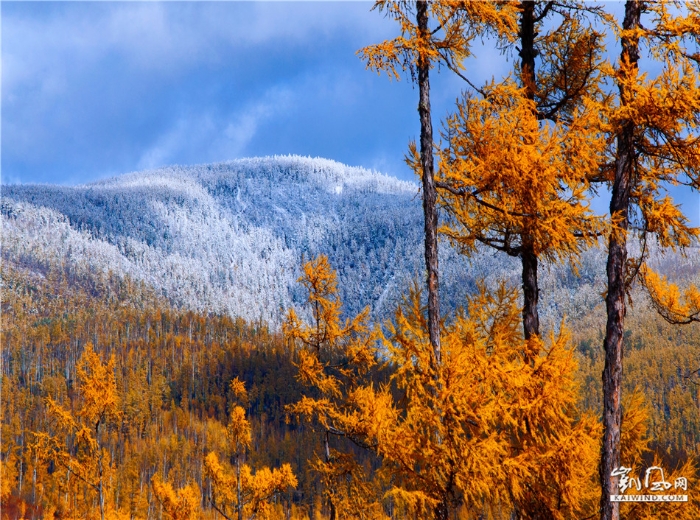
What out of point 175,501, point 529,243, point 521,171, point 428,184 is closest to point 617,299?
point 529,243

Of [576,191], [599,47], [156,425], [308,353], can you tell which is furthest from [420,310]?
[156,425]

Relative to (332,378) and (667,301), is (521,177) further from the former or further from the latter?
(332,378)

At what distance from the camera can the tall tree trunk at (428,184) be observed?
8.12 metres

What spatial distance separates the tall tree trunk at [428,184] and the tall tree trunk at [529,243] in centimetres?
160

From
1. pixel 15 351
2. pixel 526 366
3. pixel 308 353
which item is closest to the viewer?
pixel 526 366

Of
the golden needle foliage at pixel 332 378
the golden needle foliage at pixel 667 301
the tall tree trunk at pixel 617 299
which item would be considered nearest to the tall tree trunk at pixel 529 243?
the tall tree trunk at pixel 617 299

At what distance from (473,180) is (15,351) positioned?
19407 centimetres

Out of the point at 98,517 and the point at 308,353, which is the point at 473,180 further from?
the point at 98,517

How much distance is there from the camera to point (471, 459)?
23.3ft

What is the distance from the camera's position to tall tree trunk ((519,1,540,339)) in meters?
9.69

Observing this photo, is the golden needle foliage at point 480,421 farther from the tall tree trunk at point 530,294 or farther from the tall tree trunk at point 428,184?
the tall tree trunk at point 530,294

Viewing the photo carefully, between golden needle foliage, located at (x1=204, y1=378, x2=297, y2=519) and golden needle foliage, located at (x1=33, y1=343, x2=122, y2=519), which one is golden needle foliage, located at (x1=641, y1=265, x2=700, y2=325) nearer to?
golden needle foliage, located at (x1=33, y1=343, x2=122, y2=519)

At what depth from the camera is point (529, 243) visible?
9.40 meters

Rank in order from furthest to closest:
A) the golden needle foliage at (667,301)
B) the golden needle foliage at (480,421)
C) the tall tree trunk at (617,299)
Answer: the golden needle foliage at (667,301) < the tall tree trunk at (617,299) < the golden needle foliage at (480,421)
